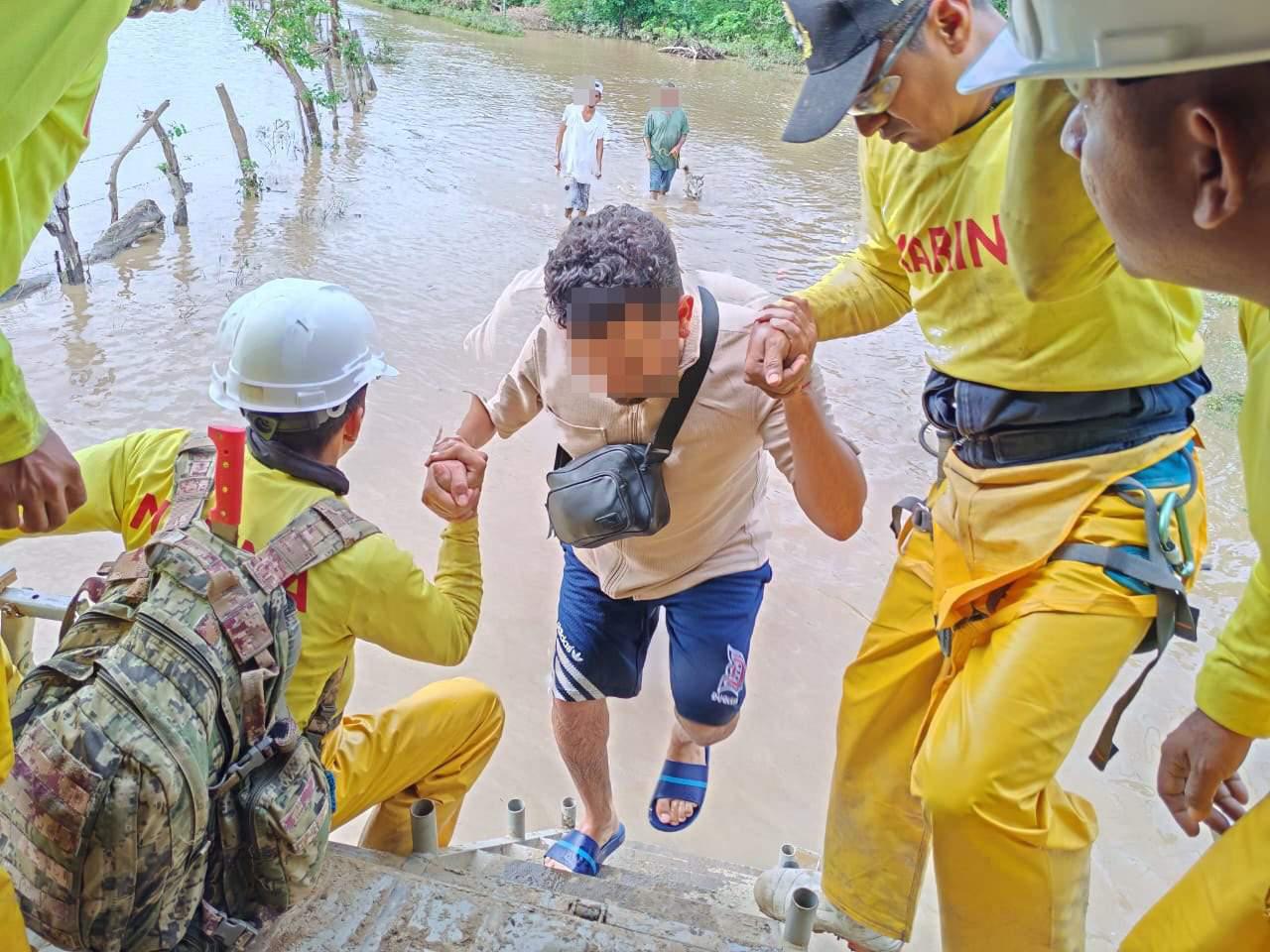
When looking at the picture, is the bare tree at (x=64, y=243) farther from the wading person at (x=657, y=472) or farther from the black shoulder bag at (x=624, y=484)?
the black shoulder bag at (x=624, y=484)

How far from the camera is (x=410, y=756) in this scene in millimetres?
2643

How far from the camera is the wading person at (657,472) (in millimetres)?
2541

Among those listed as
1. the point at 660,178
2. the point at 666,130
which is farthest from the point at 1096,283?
the point at 660,178

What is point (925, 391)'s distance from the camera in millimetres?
2354

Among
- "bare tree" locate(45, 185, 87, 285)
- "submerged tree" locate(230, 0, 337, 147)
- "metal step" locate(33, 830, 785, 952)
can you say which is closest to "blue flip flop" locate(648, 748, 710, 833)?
"metal step" locate(33, 830, 785, 952)

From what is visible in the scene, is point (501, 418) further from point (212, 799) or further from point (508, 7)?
point (508, 7)

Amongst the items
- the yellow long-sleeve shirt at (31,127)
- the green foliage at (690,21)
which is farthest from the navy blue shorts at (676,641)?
the green foliage at (690,21)

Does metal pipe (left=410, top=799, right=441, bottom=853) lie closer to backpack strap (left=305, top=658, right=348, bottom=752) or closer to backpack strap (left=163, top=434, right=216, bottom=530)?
backpack strap (left=305, top=658, right=348, bottom=752)

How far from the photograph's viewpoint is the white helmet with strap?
86.9 inches

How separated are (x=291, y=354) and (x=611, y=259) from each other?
0.83 m

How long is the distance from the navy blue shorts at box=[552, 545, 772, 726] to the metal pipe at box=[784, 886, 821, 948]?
0.78 metres

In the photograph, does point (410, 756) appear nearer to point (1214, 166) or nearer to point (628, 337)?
point (628, 337)

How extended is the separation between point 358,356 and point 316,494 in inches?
14.8

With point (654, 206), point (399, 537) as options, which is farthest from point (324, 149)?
point (399, 537)
